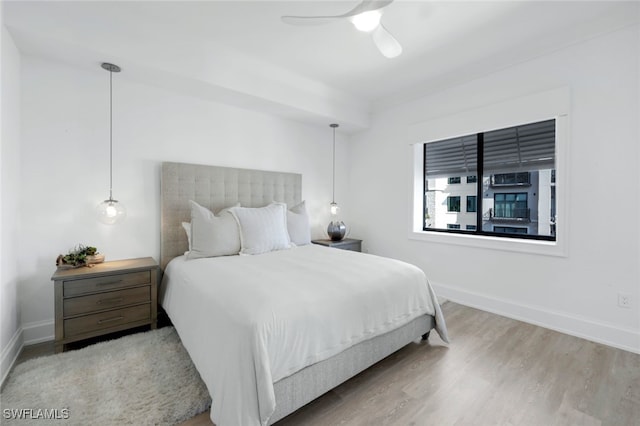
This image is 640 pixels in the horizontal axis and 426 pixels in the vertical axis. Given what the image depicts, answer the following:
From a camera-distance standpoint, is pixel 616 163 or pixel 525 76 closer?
pixel 616 163

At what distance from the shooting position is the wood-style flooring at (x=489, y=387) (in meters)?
1.53

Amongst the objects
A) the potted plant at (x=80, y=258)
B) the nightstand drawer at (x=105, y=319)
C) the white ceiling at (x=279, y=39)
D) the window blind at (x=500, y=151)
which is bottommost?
the nightstand drawer at (x=105, y=319)

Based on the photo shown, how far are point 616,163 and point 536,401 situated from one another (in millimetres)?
2042

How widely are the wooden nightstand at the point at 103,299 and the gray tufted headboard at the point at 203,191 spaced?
0.43 m

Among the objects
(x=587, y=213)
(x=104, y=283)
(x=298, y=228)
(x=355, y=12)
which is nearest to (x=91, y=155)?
(x=104, y=283)

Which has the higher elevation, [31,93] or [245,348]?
[31,93]

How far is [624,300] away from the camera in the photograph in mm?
2266

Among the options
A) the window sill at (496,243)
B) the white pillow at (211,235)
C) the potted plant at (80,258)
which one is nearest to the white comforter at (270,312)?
the white pillow at (211,235)

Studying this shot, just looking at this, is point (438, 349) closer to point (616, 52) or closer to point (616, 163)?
point (616, 163)

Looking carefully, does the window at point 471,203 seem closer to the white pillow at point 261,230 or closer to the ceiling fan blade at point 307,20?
the white pillow at point 261,230

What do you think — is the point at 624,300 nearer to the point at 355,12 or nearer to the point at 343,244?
the point at 343,244

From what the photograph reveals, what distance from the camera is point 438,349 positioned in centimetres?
224

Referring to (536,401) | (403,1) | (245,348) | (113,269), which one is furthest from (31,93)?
(536,401)

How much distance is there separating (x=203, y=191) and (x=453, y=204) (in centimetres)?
318
